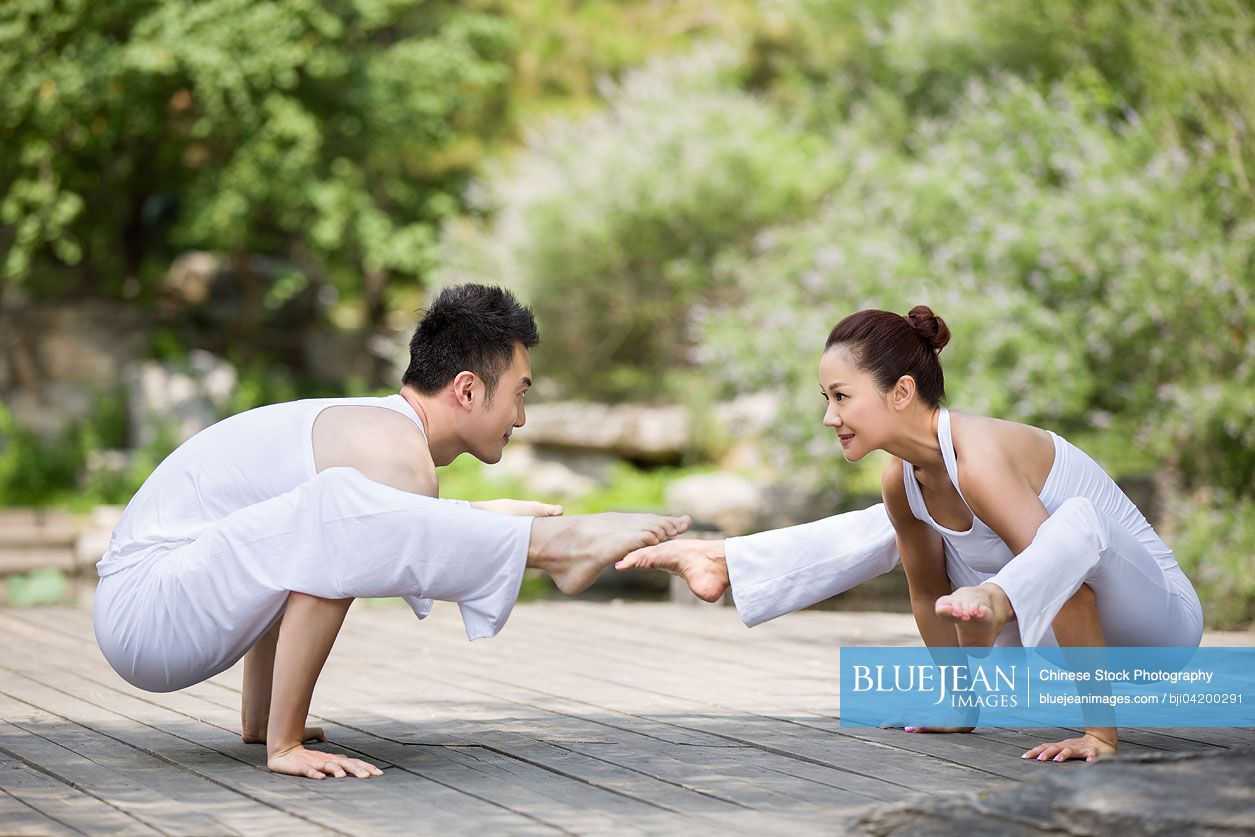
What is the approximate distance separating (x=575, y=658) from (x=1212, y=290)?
16.4ft

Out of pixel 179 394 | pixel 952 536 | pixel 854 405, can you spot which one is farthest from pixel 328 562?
pixel 179 394

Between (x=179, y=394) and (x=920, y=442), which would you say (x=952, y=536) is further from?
(x=179, y=394)

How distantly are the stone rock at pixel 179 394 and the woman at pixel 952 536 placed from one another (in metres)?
10.3

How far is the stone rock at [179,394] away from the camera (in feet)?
43.3

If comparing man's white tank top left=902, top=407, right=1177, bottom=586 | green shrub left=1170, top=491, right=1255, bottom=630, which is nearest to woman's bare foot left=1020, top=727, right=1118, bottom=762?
man's white tank top left=902, top=407, right=1177, bottom=586

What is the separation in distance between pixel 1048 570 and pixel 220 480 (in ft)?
6.00

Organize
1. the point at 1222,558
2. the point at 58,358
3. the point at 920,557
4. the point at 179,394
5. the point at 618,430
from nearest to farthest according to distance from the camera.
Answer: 1. the point at 920,557
2. the point at 1222,558
3. the point at 618,430
4. the point at 179,394
5. the point at 58,358

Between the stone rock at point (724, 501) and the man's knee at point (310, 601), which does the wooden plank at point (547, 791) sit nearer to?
the man's knee at point (310, 601)

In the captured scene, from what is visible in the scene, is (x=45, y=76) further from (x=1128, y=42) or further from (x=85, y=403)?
(x=1128, y=42)

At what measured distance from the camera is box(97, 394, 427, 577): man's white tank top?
10.8 feet

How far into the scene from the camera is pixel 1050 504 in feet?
11.1

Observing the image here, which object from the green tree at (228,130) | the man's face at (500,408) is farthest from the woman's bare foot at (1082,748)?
the green tree at (228,130)

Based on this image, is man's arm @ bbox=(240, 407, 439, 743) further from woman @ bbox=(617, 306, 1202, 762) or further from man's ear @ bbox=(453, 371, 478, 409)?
woman @ bbox=(617, 306, 1202, 762)

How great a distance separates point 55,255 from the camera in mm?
14836
